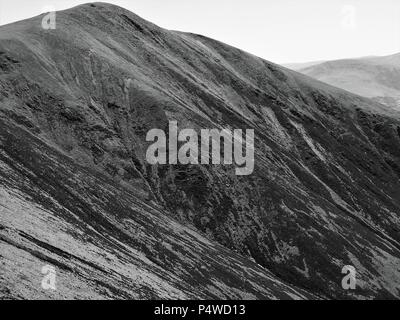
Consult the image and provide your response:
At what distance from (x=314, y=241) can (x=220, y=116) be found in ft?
146

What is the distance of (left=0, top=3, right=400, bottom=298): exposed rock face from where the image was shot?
6147cm

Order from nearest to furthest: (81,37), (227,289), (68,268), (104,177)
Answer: (68,268)
(227,289)
(104,177)
(81,37)

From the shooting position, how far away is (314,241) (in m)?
102

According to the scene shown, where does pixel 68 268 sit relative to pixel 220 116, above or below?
below

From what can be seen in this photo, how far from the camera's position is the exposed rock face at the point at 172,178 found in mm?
61469

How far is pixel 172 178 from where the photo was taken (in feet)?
332

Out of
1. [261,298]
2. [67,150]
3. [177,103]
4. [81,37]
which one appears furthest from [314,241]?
[81,37]
